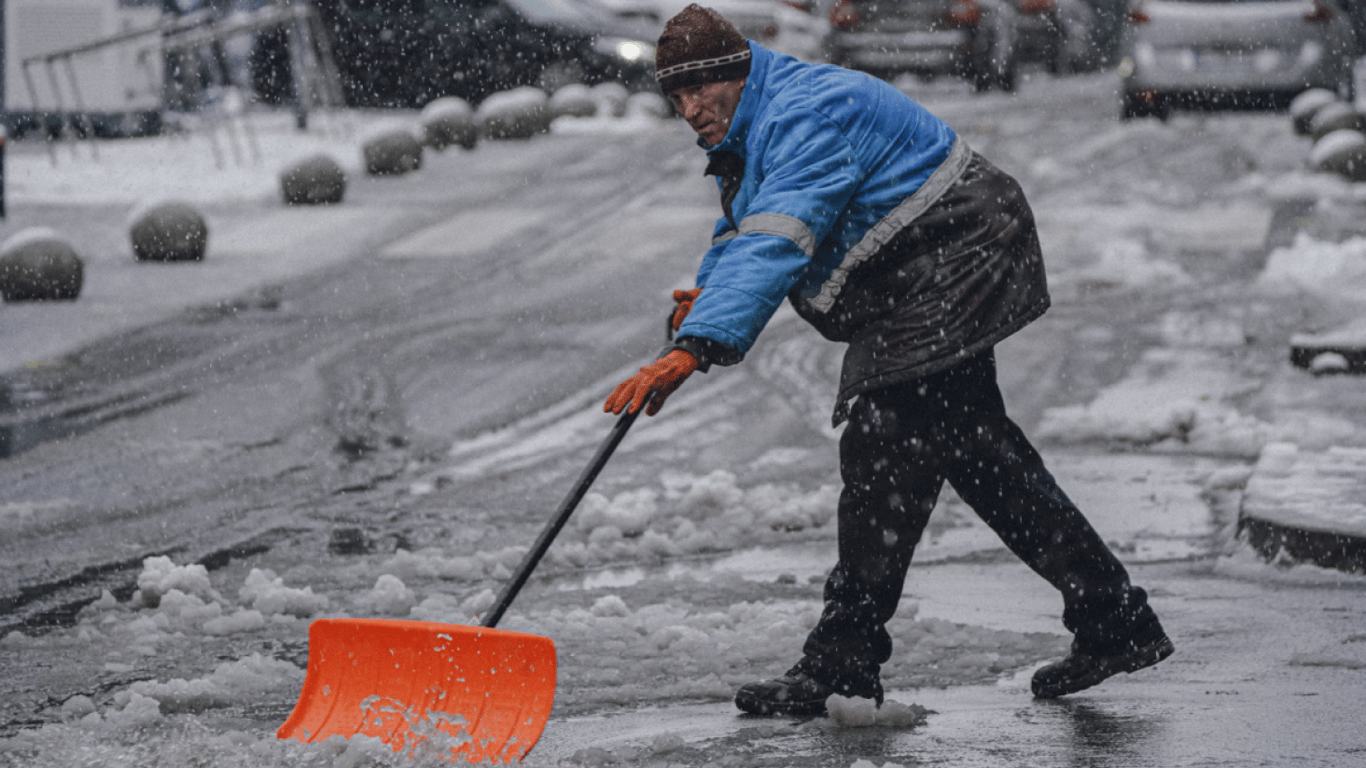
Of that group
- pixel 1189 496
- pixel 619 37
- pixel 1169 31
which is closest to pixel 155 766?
pixel 1189 496

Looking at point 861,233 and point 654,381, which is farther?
point 861,233

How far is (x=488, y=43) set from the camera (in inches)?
706

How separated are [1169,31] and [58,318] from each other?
10.6 meters

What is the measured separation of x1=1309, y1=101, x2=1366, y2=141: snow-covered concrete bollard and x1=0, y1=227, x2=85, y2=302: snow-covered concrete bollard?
9963 mm

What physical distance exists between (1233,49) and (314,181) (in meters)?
8.37

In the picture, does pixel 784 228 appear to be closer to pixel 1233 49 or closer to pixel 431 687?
pixel 431 687

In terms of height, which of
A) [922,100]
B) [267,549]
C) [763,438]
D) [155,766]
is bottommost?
[922,100]

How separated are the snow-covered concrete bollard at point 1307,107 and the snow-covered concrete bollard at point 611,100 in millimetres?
6640

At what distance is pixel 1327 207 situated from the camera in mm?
11539

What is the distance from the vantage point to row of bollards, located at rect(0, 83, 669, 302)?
9.45 metres

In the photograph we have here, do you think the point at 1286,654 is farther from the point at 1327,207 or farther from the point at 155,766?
the point at 1327,207

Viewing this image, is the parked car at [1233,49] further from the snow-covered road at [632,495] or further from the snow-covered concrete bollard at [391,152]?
the snow-covered concrete bollard at [391,152]

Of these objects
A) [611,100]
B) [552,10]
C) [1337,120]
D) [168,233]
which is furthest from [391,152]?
[1337,120]

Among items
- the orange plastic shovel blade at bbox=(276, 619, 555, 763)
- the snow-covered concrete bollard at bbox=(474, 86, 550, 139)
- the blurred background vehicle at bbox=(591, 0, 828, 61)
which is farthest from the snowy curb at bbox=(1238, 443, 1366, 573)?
the blurred background vehicle at bbox=(591, 0, 828, 61)
